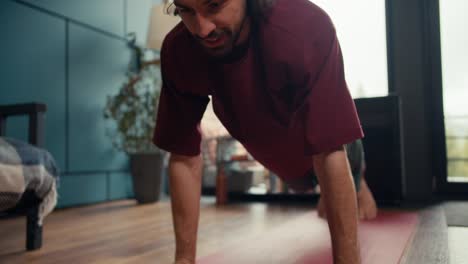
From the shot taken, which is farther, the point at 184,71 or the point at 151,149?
the point at 151,149

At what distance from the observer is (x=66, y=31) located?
2.75 metres

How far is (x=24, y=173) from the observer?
1.32 meters

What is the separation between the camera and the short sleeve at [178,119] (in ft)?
3.04

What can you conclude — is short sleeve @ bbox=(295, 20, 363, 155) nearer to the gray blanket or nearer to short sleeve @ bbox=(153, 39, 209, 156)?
short sleeve @ bbox=(153, 39, 209, 156)

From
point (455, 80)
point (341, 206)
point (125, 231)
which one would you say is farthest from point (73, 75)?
point (455, 80)

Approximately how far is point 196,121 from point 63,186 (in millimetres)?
2067

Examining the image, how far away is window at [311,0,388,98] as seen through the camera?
2.71m

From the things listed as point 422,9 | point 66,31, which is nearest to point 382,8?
point 422,9

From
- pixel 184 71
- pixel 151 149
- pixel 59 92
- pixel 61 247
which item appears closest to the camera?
pixel 184 71

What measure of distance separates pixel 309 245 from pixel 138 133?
2.06 meters

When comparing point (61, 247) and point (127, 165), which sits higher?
point (127, 165)

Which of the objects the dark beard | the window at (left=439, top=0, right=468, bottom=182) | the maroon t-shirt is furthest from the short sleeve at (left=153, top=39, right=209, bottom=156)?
the window at (left=439, top=0, right=468, bottom=182)

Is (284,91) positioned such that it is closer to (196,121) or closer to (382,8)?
(196,121)

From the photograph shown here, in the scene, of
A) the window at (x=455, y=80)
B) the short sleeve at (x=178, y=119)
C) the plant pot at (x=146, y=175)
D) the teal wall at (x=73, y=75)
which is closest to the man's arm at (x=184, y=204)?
the short sleeve at (x=178, y=119)
